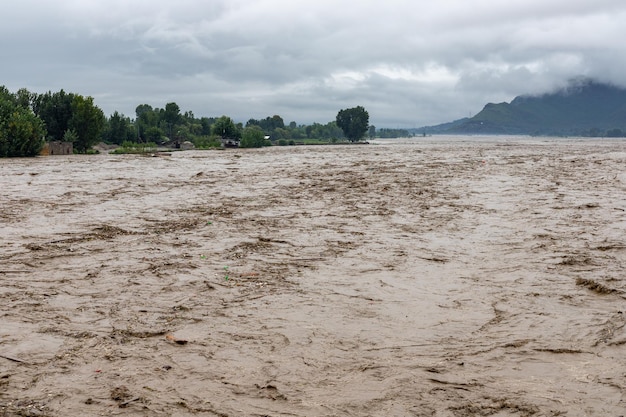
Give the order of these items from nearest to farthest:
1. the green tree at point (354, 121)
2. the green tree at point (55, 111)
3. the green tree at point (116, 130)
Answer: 1. the green tree at point (55, 111)
2. the green tree at point (116, 130)
3. the green tree at point (354, 121)

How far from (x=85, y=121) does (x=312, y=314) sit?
53602mm

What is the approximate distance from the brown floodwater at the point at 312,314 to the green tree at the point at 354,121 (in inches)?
5048

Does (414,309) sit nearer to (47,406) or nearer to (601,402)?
(601,402)

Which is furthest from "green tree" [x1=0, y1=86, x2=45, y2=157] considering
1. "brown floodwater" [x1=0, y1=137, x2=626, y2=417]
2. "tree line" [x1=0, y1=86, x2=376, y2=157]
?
"brown floodwater" [x1=0, y1=137, x2=626, y2=417]

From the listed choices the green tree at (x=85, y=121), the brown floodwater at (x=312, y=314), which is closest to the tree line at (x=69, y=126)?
the green tree at (x=85, y=121)

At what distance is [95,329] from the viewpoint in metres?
5.84

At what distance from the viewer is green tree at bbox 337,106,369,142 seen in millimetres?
140625

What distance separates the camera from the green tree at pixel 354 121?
141m

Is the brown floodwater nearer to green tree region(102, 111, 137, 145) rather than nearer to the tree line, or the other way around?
the tree line

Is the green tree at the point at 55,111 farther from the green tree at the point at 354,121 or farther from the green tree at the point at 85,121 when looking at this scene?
the green tree at the point at 354,121

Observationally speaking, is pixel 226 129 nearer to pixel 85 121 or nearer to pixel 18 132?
pixel 85 121

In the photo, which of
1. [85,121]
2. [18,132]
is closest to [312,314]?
[18,132]

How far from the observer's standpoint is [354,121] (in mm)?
140625

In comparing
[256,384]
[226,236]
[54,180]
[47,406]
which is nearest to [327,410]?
[256,384]
